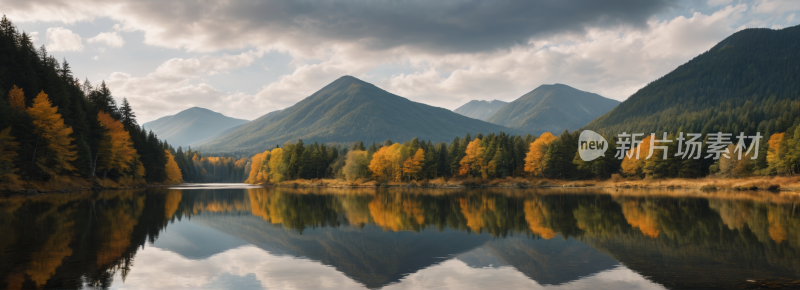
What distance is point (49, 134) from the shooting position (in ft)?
168

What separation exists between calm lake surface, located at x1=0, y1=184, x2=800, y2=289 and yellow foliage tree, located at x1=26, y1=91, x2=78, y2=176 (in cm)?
3036

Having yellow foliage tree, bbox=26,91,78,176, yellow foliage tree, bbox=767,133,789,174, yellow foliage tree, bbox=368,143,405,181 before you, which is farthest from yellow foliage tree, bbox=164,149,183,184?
yellow foliage tree, bbox=767,133,789,174

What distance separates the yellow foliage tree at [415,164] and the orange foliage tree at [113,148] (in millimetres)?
55763

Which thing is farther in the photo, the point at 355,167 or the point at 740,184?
the point at 355,167

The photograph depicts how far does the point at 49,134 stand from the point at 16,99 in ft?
18.8

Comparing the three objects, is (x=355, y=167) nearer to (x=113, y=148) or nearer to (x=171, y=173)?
(x=113, y=148)

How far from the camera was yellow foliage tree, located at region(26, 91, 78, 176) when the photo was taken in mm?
50197

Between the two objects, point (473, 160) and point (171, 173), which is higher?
point (473, 160)

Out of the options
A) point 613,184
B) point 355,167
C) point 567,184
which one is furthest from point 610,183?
point 355,167

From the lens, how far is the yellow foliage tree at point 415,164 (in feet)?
334

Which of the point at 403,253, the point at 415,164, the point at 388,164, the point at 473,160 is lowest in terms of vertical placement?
the point at 403,253

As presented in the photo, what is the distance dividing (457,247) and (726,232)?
1309cm

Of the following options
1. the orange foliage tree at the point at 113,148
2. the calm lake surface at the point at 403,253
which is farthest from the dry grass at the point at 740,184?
the orange foliage tree at the point at 113,148

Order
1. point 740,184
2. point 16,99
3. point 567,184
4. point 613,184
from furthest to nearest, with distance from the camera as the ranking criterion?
point 567,184 → point 613,184 → point 740,184 → point 16,99
